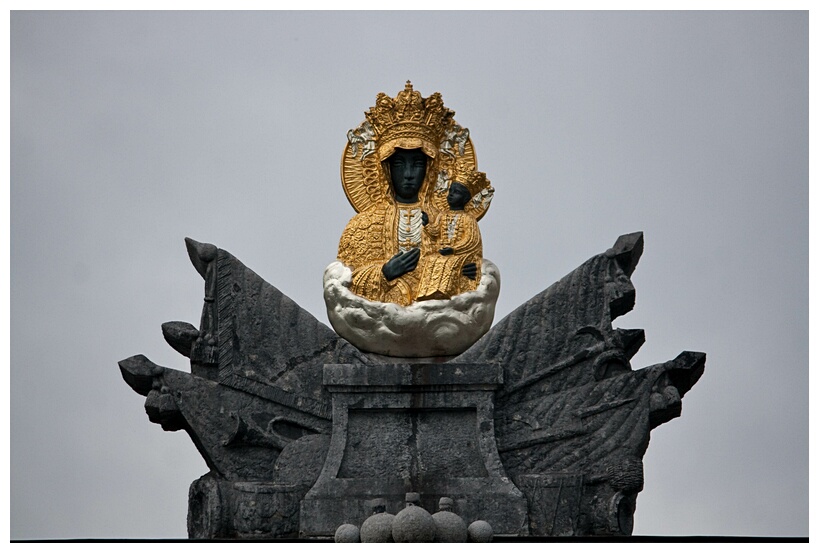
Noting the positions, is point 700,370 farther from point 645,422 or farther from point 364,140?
point 364,140

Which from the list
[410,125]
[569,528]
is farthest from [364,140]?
[569,528]

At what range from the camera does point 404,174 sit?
1814cm

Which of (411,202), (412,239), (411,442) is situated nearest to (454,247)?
(412,239)

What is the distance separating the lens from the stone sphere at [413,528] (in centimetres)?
1488

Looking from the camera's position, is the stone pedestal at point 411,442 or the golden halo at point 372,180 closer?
the stone pedestal at point 411,442

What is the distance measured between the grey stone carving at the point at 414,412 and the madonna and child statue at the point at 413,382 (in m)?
0.02

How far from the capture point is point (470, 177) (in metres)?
18.2

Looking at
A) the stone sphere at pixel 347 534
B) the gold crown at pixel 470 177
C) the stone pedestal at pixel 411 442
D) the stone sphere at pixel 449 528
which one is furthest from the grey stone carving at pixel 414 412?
the gold crown at pixel 470 177

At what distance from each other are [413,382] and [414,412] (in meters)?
0.29

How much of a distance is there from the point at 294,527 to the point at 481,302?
2.81 meters

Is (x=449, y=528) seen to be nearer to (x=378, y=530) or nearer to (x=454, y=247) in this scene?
(x=378, y=530)

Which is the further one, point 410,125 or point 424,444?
point 410,125

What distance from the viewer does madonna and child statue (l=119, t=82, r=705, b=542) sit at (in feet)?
54.4

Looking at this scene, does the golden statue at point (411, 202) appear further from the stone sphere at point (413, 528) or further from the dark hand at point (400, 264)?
the stone sphere at point (413, 528)
